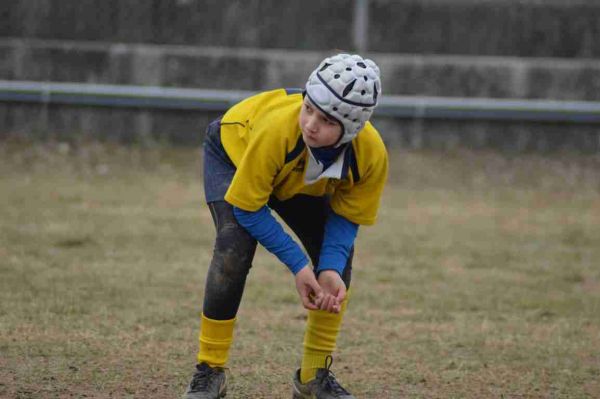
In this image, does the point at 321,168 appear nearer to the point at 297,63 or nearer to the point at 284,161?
the point at 284,161

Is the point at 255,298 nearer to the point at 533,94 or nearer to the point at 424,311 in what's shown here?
the point at 424,311

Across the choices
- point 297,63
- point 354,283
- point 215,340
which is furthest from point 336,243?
point 297,63

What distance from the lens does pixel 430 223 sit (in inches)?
355

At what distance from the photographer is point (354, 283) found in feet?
22.4

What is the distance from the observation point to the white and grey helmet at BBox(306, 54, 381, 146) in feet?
11.7

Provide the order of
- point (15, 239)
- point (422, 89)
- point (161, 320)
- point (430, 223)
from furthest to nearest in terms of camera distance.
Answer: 1. point (422, 89)
2. point (430, 223)
3. point (15, 239)
4. point (161, 320)

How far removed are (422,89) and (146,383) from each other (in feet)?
25.2

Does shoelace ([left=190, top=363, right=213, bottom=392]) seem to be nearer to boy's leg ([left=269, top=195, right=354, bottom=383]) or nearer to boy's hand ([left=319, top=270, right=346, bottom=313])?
boy's leg ([left=269, top=195, right=354, bottom=383])

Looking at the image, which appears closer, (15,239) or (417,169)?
(15,239)

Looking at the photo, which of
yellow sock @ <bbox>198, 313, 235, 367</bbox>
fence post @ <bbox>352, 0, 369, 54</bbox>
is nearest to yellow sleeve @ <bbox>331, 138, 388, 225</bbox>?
yellow sock @ <bbox>198, 313, 235, 367</bbox>

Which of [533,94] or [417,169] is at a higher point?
[533,94]

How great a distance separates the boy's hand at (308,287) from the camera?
12.3ft

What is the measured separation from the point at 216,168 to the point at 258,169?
43 centimetres

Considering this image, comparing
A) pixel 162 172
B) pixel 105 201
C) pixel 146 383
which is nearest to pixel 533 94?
pixel 162 172
